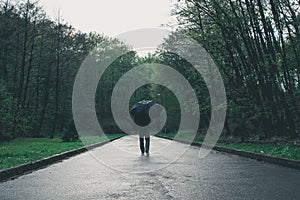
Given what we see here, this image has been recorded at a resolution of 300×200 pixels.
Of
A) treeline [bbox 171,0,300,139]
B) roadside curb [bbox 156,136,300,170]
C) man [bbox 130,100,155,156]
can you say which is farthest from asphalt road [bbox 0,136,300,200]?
treeline [bbox 171,0,300,139]

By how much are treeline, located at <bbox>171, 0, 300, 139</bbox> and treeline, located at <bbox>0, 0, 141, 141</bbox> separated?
528 inches

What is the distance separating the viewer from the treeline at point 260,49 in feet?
48.2

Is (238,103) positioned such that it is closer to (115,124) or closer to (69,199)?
(69,199)

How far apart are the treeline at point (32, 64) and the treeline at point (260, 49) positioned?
13409mm

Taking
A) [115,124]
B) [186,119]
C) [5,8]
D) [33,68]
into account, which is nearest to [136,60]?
[115,124]

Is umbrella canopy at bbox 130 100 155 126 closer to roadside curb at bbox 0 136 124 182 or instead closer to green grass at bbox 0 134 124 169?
roadside curb at bbox 0 136 124 182

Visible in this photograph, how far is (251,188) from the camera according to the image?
5977mm

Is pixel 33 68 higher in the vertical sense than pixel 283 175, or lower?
higher

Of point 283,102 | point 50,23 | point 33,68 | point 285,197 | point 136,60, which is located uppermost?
point 136,60

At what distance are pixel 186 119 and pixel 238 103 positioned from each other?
3210cm

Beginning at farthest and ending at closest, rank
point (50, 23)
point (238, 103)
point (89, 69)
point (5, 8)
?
1. point (89, 69)
2. point (50, 23)
3. point (5, 8)
4. point (238, 103)

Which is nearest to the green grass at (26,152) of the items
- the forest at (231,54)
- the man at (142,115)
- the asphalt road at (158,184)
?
the asphalt road at (158,184)

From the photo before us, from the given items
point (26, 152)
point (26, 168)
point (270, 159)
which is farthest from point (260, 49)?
point (26, 168)

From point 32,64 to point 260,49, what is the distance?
2744 cm
